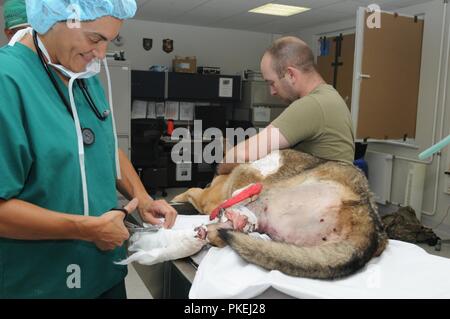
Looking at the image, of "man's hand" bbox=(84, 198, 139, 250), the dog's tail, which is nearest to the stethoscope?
"man's hand" bbox=(84, 198, 139, 250)

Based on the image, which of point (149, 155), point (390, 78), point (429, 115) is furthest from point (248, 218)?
point (149, 155)

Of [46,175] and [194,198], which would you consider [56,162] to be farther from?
[194,198]

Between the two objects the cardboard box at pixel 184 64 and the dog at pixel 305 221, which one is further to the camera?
the cardboard box at pixel 184 64

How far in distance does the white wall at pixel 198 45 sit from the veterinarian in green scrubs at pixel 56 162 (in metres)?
5.09

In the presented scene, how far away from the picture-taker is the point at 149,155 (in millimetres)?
5203

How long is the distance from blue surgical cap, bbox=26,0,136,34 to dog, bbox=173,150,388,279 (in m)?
0.61

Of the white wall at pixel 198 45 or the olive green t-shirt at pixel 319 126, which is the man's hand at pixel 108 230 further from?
the white wall at pixel 198 45

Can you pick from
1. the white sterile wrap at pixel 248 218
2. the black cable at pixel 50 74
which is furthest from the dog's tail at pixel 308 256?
the black cable at pixel 50 74

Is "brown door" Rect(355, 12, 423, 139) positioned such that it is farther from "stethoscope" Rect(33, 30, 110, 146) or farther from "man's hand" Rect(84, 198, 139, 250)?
"man's hand" Rect(84, 198, 139, 250)

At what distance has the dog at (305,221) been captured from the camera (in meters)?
0.92

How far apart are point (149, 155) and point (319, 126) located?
4089 millimetres

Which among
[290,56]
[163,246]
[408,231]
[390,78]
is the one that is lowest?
[408,231]

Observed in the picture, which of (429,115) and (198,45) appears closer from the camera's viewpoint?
(429,115)

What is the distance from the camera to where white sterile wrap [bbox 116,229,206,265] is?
106 centimetres
